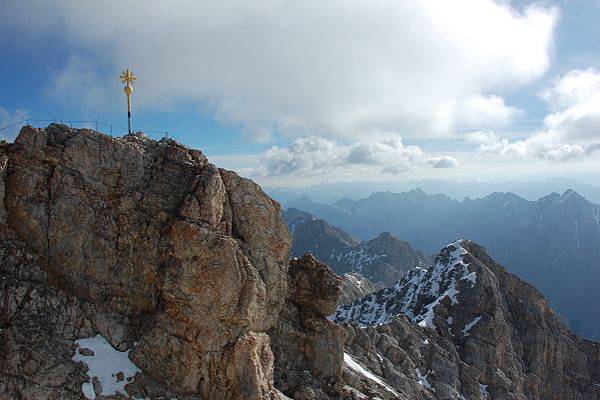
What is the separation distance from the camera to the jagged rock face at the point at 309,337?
47.1 meters

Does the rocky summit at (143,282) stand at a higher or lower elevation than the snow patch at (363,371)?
higher

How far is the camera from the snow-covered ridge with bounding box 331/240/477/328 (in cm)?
11150

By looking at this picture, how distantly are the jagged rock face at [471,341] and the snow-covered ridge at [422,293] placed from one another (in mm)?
363

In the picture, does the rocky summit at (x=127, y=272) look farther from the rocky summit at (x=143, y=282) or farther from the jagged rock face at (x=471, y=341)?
the jagged rock face at (x=471, y=341)

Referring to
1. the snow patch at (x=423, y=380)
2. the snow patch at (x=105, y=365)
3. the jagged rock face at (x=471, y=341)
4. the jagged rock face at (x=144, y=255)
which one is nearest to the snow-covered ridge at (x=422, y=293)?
the jagged rock face at (x=471, y=341)

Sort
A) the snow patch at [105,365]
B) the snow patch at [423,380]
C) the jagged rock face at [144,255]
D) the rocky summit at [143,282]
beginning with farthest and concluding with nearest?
1. the snow patch at [423,380]
2. the jagged rock face at [144,255]
3. the rocky summit at [143,282]
4. the snow patch at [105,365]

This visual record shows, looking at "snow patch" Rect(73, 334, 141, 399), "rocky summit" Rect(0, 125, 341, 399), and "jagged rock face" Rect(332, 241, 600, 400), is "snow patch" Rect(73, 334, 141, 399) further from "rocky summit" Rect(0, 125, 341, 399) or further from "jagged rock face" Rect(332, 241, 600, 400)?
"jagged rock face" Rect(332, 241, 600, 400)

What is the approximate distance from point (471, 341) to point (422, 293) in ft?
96.5

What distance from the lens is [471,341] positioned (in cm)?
9769

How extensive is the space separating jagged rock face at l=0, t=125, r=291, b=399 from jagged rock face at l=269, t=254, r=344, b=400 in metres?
6.13

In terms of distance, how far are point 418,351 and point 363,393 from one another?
3996 cm

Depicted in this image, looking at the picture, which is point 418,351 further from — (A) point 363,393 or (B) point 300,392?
(B) point 300,392

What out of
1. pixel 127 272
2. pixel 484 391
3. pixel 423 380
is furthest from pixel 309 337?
pixel 484 391

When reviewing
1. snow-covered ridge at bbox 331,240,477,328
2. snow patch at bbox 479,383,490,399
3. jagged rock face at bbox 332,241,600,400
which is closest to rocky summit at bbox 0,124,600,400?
jagged rock face at bbox 332,241,600,400
